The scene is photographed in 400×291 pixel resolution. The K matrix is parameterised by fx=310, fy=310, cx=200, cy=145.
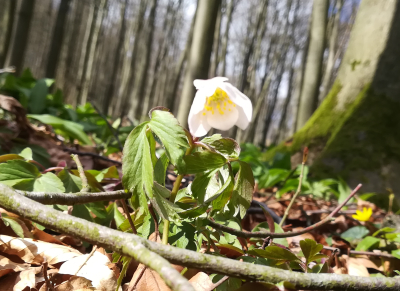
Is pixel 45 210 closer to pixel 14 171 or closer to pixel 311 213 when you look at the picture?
pixel 14 171

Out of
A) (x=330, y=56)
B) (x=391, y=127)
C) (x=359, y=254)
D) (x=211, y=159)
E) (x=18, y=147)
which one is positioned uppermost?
(x=330, y=56)

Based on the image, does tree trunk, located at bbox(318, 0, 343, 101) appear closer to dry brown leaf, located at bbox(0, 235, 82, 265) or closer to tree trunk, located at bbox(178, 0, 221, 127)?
tree trunk, located at bbox(178, 0, 221, 127)

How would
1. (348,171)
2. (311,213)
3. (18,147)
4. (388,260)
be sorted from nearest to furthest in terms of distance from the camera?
(388,260)
(18,147)
(311,213)
(348,171)

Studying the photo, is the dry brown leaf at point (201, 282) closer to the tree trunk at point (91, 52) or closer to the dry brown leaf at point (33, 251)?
the dry brown leaf at point (33, 251)

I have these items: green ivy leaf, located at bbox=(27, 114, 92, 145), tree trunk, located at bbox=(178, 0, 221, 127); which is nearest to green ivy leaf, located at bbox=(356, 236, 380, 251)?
green ivy leaf, located at bbox=(27, 114, 92, 145)

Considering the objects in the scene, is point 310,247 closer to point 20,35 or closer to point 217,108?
point 217,108

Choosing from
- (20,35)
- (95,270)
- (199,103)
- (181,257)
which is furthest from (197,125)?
(20,35)

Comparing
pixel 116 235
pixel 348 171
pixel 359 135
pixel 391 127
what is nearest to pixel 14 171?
pixel 116 235
